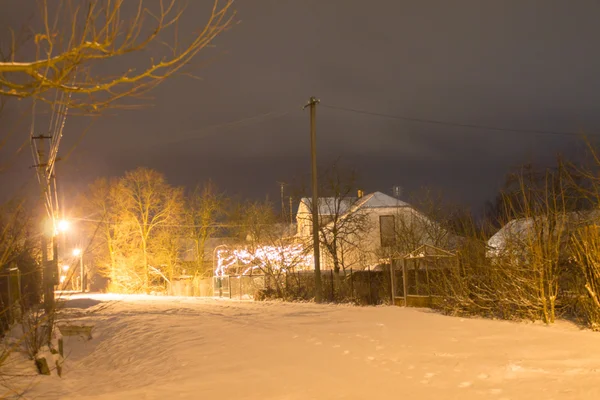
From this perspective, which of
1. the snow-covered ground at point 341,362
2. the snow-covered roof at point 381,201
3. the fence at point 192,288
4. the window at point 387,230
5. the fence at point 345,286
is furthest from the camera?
the snow-covered roof at point 381,201

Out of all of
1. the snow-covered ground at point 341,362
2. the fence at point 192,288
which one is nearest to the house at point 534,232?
the snow-covered ground at point 341,362

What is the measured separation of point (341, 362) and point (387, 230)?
1390 inches

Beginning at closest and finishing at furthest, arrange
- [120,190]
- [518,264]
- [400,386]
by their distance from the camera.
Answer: [400,386] < [518,264] < [120,190]

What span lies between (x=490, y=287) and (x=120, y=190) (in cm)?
4120

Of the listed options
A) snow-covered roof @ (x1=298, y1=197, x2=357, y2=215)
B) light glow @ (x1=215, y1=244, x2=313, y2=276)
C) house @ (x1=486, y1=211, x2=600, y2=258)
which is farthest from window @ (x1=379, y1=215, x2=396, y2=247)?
house @ (x1=486, y1=211, x2=600, y2=258)

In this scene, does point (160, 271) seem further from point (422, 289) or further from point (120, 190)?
point (422, 289)

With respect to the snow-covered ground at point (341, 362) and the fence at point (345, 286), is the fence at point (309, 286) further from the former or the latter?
the snow-covered ground at point (341, 362)

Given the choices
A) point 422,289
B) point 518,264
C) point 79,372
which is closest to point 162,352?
point 79,372

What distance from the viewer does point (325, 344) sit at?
10719 millimetres

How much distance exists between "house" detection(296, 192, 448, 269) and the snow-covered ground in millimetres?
18197

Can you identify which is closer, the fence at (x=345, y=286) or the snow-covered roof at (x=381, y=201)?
the fence at (x=345, y=286)

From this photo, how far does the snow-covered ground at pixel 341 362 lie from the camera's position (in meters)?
7.39

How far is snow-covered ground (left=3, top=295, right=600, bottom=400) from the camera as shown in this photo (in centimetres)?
739

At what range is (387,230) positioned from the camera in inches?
1730
